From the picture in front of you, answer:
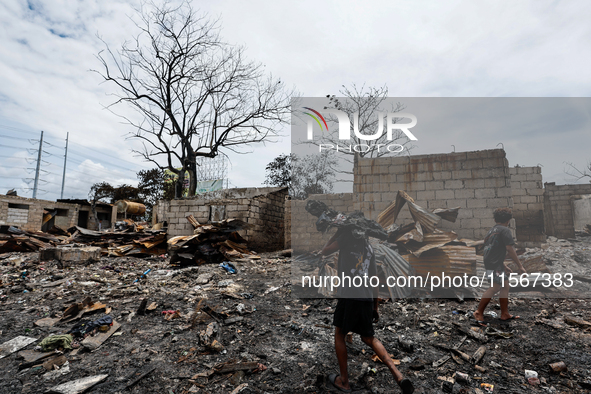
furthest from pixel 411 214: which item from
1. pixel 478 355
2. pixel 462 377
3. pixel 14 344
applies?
pixel 14 344

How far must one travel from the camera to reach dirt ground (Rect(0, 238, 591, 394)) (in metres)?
2.64

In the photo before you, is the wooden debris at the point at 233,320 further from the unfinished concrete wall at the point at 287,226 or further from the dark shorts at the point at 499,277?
the unfinished concrete wall at the point at 287,226

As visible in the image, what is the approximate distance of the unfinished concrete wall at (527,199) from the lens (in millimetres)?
5848

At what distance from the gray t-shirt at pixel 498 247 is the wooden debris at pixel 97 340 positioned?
15.8 ft

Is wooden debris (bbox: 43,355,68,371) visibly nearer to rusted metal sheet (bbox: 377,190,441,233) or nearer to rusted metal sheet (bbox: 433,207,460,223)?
rusted metal sheet (bbox: 377,190,441,233)

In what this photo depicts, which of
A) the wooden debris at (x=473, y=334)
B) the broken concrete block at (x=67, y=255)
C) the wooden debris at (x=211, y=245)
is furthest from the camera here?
the wooden debris at (x=211, y=245)

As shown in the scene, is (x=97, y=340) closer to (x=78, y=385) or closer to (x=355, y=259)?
(x=78, y=385)

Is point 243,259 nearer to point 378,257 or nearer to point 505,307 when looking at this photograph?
point 378,257

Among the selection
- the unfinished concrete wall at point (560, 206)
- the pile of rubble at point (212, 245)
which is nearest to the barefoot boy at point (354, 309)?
the pile of rubble at point (212, 245)

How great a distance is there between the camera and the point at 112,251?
8.42 meters

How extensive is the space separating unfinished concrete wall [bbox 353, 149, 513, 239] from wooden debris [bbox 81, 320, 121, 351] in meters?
5.03

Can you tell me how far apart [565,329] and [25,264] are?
10170mm

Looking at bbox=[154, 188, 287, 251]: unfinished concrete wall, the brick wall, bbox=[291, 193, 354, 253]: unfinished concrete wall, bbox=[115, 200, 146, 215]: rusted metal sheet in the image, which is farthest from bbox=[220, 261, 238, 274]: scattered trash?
the brick wall

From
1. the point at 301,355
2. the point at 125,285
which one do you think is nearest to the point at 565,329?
the point at 301,355
